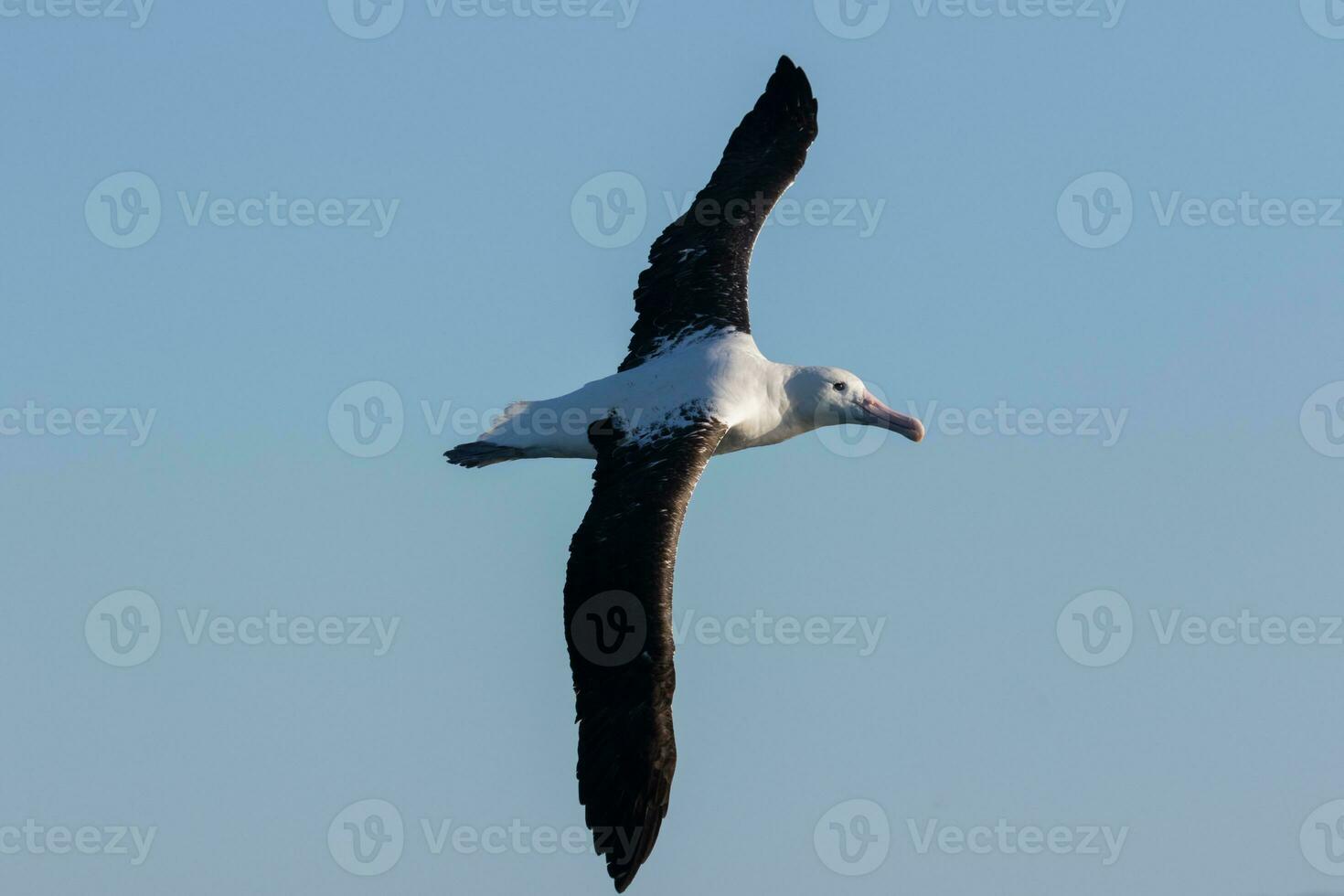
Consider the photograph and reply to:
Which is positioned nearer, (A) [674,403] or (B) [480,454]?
(A) [674,403]

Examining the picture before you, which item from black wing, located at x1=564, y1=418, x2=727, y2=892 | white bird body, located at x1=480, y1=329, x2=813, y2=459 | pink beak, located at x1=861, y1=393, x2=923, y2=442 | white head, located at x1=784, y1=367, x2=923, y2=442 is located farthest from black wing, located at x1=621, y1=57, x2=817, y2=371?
black wing, located at x1=564, y1=418, x2=727, y2=892

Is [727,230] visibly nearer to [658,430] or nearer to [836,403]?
[836,403]

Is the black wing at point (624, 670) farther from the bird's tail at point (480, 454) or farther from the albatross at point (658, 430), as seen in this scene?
the bird's tail at point (480, 454)

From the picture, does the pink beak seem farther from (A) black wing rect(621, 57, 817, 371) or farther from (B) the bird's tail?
(B) the bird's tail

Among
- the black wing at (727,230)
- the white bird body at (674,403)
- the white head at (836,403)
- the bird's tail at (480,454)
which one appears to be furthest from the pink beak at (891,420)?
the bird's tail at (480,454)

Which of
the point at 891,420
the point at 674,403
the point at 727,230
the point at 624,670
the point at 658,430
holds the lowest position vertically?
the point at 624,670

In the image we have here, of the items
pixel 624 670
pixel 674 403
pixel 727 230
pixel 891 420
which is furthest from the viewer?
pixel 727 230

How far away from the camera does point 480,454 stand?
66.7 ft

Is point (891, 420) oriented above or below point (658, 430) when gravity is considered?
above

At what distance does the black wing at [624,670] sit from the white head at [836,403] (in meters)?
3.10

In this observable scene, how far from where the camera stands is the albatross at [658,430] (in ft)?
55.6

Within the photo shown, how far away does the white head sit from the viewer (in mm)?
20641

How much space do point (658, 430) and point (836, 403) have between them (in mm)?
2357

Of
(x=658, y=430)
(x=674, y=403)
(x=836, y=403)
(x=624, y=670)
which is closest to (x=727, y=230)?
(x=836, y=403)
